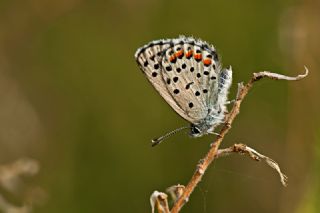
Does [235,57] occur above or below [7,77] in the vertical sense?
below

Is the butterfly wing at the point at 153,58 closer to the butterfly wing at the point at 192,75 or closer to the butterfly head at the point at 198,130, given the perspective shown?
the butterfly wing at the point at 192,75

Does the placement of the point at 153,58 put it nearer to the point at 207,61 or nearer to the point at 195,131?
the point at 207,61

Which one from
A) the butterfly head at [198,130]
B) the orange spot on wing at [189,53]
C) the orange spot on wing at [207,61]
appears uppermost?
the orange spot on wing at [189,53]

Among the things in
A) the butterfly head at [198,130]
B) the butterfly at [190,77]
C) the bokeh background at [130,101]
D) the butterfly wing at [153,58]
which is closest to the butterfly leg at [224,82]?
the butterfly at [190,77]

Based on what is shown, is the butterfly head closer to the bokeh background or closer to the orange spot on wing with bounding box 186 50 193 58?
the orange spot on wing with bounding box 186 50 193 58

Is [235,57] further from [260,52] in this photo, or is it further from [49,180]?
[49,180]

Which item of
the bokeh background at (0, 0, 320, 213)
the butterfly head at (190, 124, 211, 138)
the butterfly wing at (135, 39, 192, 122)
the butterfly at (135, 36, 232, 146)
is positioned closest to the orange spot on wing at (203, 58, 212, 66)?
the butterfly at (135, 36, 232, 146)

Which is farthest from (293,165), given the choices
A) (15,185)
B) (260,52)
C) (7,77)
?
(7,77)
